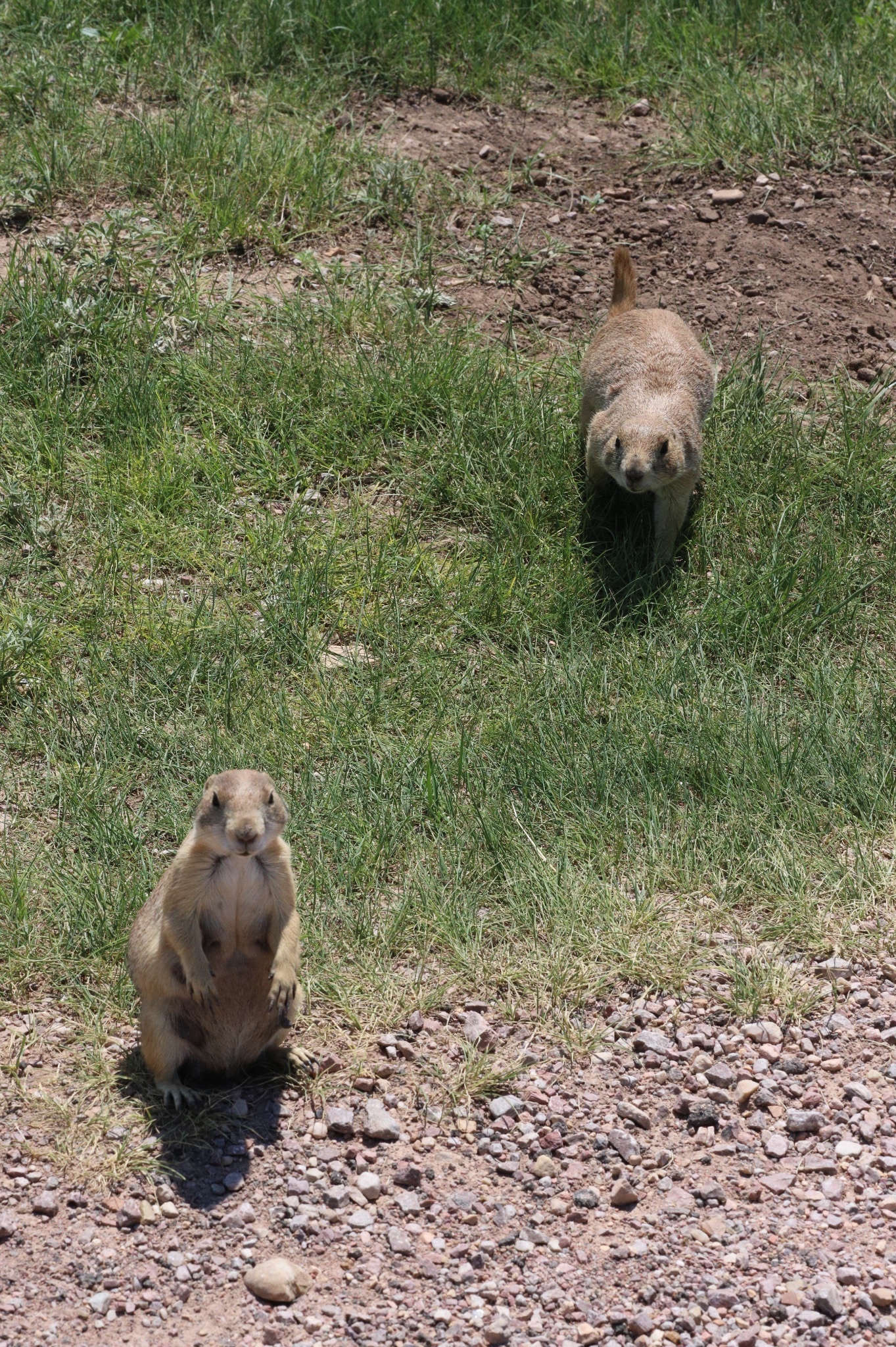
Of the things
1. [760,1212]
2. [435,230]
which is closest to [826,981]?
[760,1212]

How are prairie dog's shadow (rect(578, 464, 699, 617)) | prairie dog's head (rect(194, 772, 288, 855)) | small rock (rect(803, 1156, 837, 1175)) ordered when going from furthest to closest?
1. prairie dog's shadow (rect(578, 464, 699, 617))
2. small rock (rect(803, 1156, 837, 1175))
3. prairie dog's head (rect(194, 772, 288, 855))

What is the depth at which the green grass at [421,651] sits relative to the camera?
4508 mm

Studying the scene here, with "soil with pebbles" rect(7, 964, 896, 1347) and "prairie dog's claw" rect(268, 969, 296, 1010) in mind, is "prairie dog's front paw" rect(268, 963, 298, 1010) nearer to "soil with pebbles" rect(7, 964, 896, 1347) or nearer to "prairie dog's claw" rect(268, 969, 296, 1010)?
"prairie dog's claw" rect(268, 969, 296, 1010)

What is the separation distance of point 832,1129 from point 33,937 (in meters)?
2.28

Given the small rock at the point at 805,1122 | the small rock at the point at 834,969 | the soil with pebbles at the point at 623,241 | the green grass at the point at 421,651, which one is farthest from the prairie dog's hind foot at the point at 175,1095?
the soil with pebbles at the point at 623,241

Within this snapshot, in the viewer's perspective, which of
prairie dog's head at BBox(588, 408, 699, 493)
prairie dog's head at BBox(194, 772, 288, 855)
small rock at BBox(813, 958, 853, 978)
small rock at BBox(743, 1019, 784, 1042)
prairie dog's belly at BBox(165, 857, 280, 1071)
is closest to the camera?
prairie dog's head at BBox(194, 772, 288, 855)

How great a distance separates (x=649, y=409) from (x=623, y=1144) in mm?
3509

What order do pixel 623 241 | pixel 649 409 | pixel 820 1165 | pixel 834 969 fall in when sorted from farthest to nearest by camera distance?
1. pixel 623 241
2. pixel 649 409
3. pixel 834 969
4. pixel 820 1165

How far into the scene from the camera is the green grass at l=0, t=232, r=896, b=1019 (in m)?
4.51

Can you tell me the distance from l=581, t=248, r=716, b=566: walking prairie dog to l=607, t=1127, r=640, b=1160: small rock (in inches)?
120

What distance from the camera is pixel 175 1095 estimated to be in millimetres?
3795

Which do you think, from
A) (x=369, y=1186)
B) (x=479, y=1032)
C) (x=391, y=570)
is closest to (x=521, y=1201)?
(x=369, y=1186)

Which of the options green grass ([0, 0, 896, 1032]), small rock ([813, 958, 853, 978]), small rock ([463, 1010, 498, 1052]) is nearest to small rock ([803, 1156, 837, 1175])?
green grass ([0, 0, 896, 1032])

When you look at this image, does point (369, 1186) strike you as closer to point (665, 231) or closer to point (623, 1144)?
point (623, 1144)
